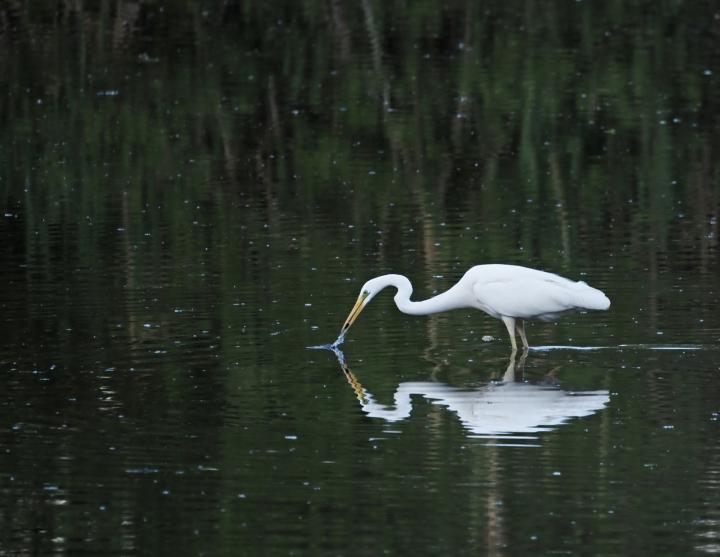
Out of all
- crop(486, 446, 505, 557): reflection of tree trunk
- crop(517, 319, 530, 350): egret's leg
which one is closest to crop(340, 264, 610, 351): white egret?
crop(517, 319, 530, 350): egret's leg

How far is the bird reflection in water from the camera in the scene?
1114 cm

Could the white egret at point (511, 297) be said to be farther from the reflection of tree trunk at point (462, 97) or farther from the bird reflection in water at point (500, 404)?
the reflection of tree trunk at point (462, 97)

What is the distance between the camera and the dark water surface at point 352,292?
30.9ft

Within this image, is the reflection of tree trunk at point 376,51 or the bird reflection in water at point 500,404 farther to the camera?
the reflection of tree trunk at point 376,51

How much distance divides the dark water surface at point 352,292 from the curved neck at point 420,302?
0.87 feet

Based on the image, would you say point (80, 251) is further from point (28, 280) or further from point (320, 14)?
point (320, 14)

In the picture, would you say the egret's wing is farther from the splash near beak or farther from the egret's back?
the splash near beak

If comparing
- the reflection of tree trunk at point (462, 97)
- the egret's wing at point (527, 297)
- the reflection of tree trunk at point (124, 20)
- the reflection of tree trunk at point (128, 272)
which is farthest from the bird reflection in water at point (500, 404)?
the reflection of tree trunk at point (124, 20)

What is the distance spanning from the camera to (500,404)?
11711mm

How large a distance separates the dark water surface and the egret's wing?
337 mm

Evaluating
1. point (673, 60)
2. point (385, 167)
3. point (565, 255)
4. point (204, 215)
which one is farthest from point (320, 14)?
point (565, 255)

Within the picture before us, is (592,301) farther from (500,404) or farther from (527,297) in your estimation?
(500,404)

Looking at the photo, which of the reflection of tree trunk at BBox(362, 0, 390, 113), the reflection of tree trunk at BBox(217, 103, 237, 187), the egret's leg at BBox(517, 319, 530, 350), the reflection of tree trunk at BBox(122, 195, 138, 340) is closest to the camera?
the egret's leg at BBox(517, 319, 530, 350)

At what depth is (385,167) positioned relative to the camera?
22.4 metres
